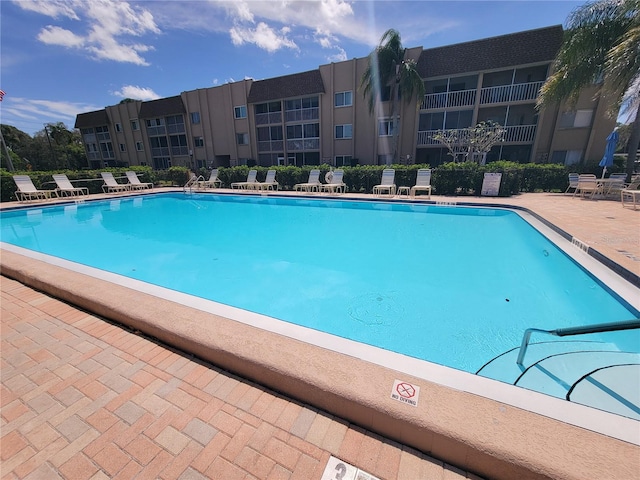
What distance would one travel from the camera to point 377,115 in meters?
18.8

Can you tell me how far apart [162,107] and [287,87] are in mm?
15303

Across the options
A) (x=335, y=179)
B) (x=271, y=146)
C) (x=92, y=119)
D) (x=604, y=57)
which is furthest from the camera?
(x=92, y=119)

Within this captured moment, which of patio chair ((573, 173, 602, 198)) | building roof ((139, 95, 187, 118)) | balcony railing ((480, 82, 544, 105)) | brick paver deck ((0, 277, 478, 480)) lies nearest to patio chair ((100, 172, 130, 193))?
building roof ((139, 95, 187, 118))

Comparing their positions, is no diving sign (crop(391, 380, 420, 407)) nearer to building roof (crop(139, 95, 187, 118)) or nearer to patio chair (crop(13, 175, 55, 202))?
patio chair (crop(13, 175, 55, 202))

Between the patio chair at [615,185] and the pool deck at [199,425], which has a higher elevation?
the patio chair at [615,185]

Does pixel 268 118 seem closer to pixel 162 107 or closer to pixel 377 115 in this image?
pixel 377 115

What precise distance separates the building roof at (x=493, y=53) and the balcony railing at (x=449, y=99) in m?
1.17

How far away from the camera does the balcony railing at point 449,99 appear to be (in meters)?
17.0

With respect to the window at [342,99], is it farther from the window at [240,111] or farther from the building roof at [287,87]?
the window at [240,111]

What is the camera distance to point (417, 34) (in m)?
16.7

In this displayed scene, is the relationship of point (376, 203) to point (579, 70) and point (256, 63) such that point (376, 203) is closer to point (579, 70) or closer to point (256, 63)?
point (579, 70)

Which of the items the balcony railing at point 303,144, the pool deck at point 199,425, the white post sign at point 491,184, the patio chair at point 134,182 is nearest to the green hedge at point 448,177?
the white post sign at point 491,184

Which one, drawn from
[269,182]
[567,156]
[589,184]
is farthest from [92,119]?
[567,156]

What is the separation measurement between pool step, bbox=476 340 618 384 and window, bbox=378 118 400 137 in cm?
1814
